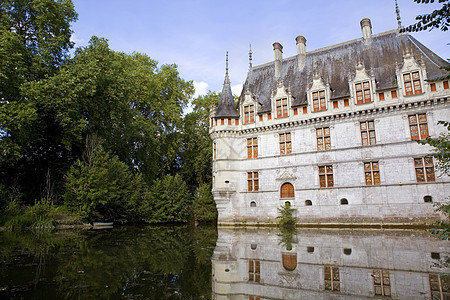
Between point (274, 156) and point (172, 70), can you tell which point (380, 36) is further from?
point (172, 70)

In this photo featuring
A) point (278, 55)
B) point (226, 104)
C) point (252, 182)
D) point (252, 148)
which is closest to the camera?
point (252, 182)

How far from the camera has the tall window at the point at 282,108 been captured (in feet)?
75.9

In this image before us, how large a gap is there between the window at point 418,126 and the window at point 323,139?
16.5 ft

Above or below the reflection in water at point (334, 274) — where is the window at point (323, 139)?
above

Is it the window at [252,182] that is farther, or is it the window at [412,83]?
the window at [252,182]

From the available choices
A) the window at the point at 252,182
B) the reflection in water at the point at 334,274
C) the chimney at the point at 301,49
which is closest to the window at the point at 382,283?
the reflection in water at the point at 334,274

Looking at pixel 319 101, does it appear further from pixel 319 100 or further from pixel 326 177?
pixel 326 177

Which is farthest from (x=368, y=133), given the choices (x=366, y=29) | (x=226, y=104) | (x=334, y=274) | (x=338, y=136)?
(x=334, y=274)

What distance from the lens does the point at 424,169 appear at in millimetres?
18047

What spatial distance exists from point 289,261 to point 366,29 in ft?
70.9

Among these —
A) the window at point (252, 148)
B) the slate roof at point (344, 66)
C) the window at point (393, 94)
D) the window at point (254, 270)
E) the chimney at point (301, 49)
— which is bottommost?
the window at point (254, 270)

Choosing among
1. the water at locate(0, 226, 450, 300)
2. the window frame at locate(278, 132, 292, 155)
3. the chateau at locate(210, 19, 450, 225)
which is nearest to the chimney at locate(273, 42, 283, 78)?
the chateau at locate(210, 19, 450, 225)

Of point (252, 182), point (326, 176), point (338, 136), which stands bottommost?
point (252, 182)

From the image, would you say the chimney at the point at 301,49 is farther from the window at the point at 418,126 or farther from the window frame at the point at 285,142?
the window at the point at 418,126
